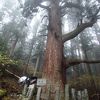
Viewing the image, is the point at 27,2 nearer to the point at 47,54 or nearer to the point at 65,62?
the point at 47,54

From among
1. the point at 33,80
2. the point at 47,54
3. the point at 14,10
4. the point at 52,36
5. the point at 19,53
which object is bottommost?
the point at 33,80

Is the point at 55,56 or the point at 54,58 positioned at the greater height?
the point at 55,56

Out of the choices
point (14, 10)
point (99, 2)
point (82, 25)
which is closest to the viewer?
point (82, 25)

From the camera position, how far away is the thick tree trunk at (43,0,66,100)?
639cm

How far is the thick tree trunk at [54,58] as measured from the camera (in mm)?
6387

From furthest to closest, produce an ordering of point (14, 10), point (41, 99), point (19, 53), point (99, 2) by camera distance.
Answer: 1. point (14, 10)
2. point (19, 53)
3. point (99, 2)
4. point (41, 99)

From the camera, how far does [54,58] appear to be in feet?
23.0

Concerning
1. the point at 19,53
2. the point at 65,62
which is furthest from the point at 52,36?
the point at 19,53

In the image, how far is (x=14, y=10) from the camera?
26000 millimetres

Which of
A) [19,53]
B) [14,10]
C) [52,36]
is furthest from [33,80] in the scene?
[14,10]

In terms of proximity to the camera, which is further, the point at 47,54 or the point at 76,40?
the point at 76,40

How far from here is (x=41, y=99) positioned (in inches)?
182

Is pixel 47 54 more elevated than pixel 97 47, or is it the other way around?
pixel 97 47

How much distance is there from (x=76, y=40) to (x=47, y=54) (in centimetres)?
2105
